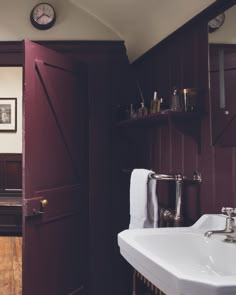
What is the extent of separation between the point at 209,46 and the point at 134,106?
0.93 m

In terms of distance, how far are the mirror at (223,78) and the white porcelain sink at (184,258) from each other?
0.39 metres

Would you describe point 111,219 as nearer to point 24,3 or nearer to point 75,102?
point 75,102

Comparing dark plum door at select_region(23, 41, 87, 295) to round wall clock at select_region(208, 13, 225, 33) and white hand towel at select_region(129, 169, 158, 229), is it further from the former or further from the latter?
round wall clock at select_region(208, 13, 225, 33)

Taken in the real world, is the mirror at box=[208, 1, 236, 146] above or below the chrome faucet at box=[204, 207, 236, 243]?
above

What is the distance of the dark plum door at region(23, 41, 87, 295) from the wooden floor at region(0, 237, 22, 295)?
78 cm

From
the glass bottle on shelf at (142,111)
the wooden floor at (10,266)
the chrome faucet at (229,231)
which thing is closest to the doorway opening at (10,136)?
the wooden floor at (10,266)

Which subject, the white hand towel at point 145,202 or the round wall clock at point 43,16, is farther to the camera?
the round wall clock at point 43,16

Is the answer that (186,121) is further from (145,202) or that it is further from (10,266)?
(10,266)

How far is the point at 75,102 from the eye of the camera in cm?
297

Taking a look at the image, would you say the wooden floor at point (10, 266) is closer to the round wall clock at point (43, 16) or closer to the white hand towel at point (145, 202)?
the white hand towel at point (145, 202)

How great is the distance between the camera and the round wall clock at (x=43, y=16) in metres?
3.07

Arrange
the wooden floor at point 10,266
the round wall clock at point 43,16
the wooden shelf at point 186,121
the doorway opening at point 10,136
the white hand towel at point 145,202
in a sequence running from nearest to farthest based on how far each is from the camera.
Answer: the wooden shelf at point 186,121 < the white hand towel at point 145,202 < the round wall clock at point 43,16 < the wooden floor at point 10,266 < the doorway opening at point 10,136

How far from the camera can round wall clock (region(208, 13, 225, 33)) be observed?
185 centimetres

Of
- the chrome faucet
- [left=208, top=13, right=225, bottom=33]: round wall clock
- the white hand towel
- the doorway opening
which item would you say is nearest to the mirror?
[left=208, top=13, right=225, bottom=33]: round wall clock
